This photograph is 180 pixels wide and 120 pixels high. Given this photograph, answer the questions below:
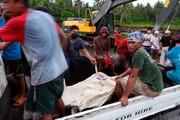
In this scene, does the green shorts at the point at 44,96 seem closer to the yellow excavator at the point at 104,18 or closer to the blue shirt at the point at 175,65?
the blue shirt at the point at 175,65

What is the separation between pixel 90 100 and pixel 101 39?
2.51m

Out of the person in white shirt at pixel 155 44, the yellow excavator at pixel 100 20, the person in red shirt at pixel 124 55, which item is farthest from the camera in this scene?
the yellow excavator at pixel 100 20

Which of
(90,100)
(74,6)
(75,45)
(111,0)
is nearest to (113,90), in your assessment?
(90,100)

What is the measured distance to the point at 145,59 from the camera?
8.51 ft

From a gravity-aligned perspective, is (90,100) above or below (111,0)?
below

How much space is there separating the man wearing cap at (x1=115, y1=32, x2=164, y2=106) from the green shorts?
88cm

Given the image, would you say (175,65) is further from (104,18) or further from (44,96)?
(104,18)

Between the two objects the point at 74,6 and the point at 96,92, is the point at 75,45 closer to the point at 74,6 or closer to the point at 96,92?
the point at 96,92

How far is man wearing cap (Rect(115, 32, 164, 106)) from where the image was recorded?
8.27ft

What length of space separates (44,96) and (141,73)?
1440mm

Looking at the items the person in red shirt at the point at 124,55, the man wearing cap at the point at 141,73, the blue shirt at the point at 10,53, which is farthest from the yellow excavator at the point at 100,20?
the blue shirt at the point at 10,53

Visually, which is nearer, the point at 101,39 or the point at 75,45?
the point at 75,45

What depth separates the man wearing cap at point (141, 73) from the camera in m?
2.52

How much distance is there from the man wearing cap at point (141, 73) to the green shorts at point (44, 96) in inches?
34.7
